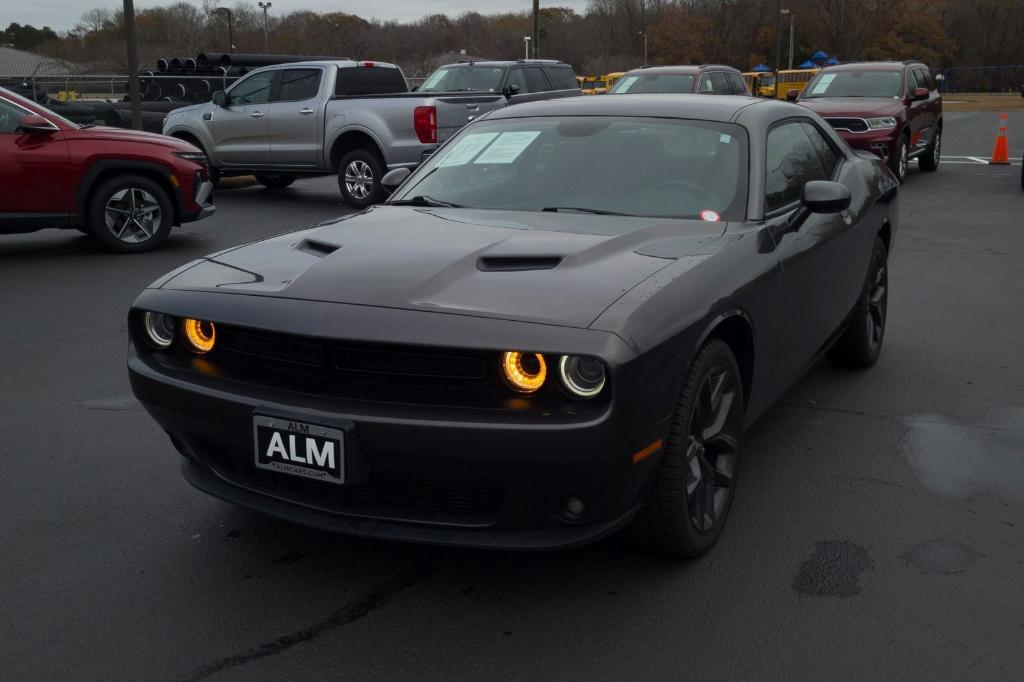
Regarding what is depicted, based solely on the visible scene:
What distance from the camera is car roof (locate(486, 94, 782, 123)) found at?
461cm

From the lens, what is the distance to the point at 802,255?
172 inches

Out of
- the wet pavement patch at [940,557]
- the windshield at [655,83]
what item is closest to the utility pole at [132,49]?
the windshield at [655,83]

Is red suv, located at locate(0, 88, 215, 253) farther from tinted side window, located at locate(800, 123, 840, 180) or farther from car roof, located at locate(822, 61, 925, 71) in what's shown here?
car roof, located at locate(822, 61, 925, 71)

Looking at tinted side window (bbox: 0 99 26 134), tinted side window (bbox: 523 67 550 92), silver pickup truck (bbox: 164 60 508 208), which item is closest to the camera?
tinted side window (bbox: 0 99 26 134)

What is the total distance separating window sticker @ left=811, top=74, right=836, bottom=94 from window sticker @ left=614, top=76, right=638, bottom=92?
3.08 meters

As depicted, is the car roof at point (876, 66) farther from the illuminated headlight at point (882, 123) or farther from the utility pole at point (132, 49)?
the utility pole at point (132, 49)

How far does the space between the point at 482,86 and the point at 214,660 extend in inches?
605

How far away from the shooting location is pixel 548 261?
11.4 ft

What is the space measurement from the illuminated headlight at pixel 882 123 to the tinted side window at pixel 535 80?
5400 mm

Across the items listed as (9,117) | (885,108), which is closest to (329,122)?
(9,117)

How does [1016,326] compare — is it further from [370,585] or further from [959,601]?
[370,585]

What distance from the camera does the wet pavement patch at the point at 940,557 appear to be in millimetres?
3516

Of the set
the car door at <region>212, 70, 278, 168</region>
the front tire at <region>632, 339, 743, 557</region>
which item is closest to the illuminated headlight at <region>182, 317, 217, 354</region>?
the front tire at <region>632, 339, 743, 557</region>

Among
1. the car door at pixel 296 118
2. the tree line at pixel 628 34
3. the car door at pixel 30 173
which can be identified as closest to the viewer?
the car door at pixel 30 173
